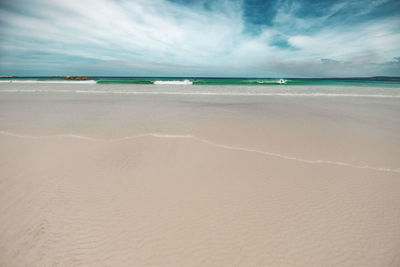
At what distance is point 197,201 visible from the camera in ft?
9.09

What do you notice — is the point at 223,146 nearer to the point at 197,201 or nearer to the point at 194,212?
the point at 197,201

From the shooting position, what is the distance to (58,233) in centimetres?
225

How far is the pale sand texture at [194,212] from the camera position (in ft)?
6.63

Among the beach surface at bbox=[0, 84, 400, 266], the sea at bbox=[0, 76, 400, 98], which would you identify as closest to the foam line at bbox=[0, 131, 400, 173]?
the beach surface at bbox=[0, 84, 400, 266]

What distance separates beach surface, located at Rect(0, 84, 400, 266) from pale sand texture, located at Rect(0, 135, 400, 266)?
0.01 metres

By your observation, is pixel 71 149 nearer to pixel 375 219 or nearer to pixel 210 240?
pixel 210 240

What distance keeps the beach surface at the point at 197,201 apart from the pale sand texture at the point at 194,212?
0.01m

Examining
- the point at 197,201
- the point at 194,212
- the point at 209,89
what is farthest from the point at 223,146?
the point at 209,89

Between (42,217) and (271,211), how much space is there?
3.23m

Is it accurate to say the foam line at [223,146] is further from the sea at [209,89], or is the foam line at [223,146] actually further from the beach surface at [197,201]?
the sea at [209,89]

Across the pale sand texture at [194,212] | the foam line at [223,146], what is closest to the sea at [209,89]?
the foam line at [223,146]

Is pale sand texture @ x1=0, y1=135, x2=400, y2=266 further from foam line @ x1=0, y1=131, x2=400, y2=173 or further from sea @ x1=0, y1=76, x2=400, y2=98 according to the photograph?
sea @ x1=0, y1=76, x2=400, y2=98

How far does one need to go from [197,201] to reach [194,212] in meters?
0.23

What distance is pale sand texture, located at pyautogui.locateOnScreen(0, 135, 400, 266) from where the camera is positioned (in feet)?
6.63
